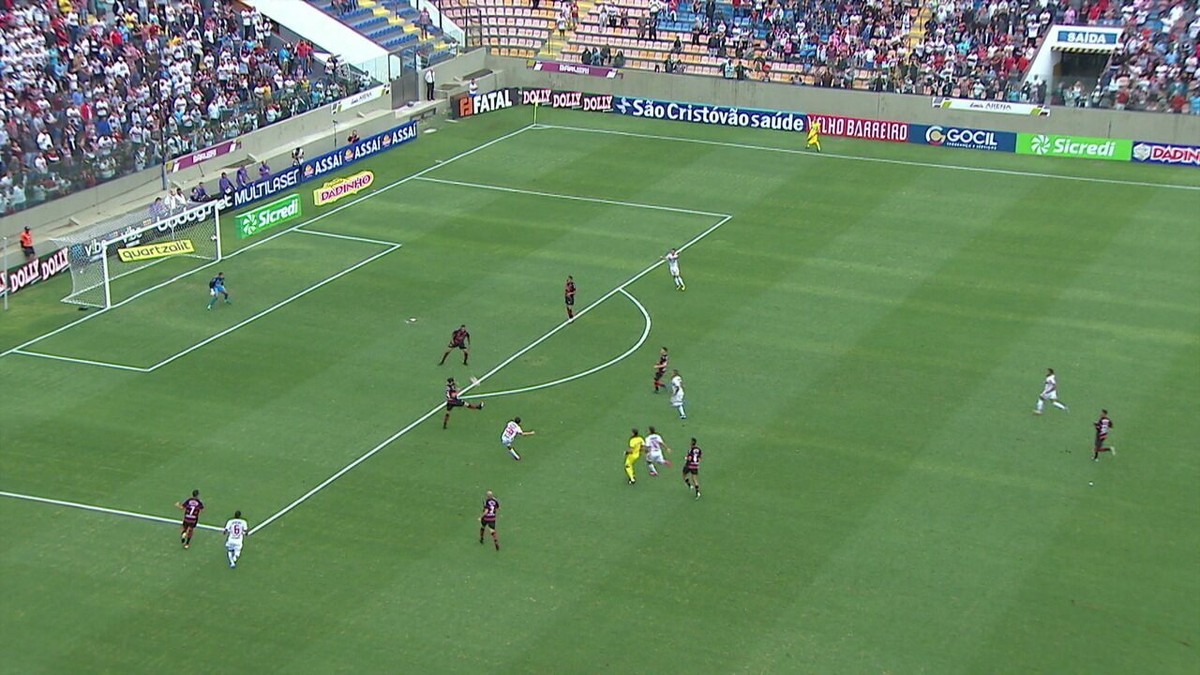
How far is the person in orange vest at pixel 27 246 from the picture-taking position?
49.7 metres

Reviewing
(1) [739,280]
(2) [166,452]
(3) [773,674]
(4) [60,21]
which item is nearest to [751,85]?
(1) [739,280]

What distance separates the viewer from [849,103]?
68.1 meters

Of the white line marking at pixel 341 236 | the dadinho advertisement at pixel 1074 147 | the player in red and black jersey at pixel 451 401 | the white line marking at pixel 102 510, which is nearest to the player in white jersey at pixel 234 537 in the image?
the white line marking at pixel 102 510

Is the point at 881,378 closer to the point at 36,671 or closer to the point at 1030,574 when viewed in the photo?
the point at 1030,574

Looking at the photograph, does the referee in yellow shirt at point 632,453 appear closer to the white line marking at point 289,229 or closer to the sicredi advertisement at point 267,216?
the white line marking at point 289,229

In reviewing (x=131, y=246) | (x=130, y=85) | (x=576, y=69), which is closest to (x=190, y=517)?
(x=131, y=246)

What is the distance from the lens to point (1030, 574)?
32.0 meters

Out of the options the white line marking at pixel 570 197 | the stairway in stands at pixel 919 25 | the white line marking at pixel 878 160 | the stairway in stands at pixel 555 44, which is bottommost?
the white line marking at pixel 570 197

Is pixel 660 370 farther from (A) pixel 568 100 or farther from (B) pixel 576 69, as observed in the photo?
(B) pixel 576 69

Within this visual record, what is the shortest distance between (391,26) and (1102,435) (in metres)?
47.0

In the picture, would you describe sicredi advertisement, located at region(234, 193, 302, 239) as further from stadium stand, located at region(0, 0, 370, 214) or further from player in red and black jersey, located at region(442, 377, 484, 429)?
player in red and black jersey, located at region(442, 377, 484, 429)

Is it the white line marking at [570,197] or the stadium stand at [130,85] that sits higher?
the stadium stand at [130,85]

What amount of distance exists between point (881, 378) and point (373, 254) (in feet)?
60.9

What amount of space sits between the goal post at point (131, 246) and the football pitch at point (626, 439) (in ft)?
2.79
